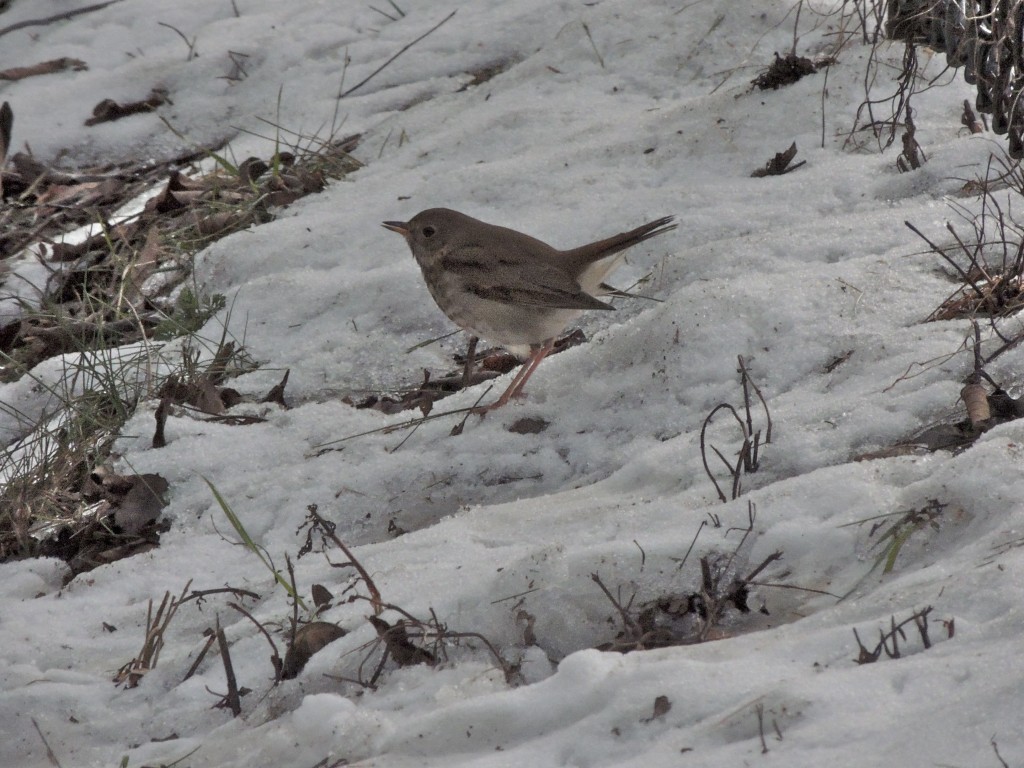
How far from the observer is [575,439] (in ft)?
12.6

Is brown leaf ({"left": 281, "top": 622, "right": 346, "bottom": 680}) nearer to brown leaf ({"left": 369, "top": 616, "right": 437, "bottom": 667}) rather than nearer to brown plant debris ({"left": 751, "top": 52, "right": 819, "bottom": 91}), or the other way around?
brown leaf ({"left": 369, "top": 616, "right": 437, "bottom": 667})

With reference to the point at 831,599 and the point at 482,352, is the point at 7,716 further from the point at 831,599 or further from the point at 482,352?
the point at 482,352

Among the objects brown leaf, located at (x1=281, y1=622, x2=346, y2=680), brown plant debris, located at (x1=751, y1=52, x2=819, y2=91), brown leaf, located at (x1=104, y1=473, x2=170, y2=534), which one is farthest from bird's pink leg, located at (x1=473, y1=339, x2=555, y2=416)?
brown plant debris, located at (x1=751, y1=52, x2=819, y2=91)

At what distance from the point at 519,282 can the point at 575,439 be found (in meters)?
0.78

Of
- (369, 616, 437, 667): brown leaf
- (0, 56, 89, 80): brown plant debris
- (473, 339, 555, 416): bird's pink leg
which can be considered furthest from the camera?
(0, 56, 89, 80): brown plant debris

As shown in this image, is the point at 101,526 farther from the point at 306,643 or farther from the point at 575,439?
the point at 575,439

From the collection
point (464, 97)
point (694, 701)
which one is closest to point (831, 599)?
point (694, 701)

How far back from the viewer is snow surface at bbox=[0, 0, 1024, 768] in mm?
2189

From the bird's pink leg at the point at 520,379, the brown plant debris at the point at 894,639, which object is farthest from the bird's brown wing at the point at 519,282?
the brown plant debris at the point at 894,639

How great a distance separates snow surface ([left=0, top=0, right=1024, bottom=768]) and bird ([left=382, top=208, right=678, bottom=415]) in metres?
0.18

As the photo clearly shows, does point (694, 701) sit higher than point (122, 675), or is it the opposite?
point (694, 701)

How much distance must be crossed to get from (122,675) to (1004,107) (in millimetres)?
3083

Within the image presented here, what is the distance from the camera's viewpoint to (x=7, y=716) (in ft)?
9.25

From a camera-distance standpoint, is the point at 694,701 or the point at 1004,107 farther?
the point at 1004,107
